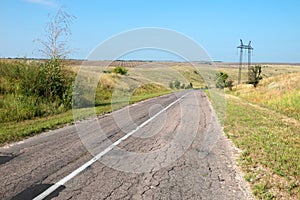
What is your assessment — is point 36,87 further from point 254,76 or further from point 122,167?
point 254,76

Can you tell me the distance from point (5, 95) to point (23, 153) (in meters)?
10.7

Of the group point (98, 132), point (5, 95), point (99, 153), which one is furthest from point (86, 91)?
point (99, 153)

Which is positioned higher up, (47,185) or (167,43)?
(167,43)

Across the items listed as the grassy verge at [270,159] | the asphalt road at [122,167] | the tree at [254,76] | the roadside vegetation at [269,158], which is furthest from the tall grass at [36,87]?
the tree at [254,76]

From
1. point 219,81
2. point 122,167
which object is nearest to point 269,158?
point 122,167

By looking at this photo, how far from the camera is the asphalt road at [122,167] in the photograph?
5.00 meters

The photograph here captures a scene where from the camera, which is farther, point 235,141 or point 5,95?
point 5,95

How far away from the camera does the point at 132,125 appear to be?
1232cm

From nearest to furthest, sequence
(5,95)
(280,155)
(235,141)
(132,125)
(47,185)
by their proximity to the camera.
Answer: (47,185)
(280,155)
(235,141)
(132,125)
(5,95)

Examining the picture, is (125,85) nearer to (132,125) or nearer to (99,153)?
(132,125)

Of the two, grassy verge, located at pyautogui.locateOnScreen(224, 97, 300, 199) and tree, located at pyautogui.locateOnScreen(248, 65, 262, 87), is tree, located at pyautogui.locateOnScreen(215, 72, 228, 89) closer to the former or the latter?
tree, located at pyautogui.locateOnScreen(248, 65, 262, 87)

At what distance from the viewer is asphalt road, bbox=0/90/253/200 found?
5.00 metres

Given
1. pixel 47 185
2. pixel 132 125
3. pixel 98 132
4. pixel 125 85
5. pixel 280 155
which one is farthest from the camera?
pixel 125 85

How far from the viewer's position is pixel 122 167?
20.9 feet
